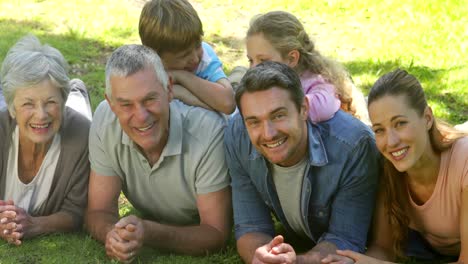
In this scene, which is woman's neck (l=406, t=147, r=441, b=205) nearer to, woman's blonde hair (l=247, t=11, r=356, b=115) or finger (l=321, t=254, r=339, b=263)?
finger (l=321, t=254, r=339, b=263)

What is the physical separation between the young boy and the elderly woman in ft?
2.00

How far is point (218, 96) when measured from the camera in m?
5.06

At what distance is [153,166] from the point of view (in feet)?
16.5

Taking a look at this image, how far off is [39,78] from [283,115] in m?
1.55

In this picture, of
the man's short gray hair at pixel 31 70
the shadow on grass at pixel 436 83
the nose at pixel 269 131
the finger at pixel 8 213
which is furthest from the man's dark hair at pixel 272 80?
the shadow on grass at pixel 436 83

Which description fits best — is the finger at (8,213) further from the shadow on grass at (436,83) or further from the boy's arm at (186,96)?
the shadow on grass at (436,83)

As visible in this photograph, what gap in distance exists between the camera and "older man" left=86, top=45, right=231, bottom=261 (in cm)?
473

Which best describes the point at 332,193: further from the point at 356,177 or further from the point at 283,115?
the point at 283,115

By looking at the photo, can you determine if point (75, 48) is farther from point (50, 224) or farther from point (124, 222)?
point (124, 222)

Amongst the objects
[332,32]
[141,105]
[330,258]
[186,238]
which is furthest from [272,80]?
[332,32]

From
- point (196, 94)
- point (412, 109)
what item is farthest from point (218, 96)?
point (412, 109)

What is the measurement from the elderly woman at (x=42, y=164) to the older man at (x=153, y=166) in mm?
156

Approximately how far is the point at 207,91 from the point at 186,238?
2.95 ft

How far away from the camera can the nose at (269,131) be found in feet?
14.4
